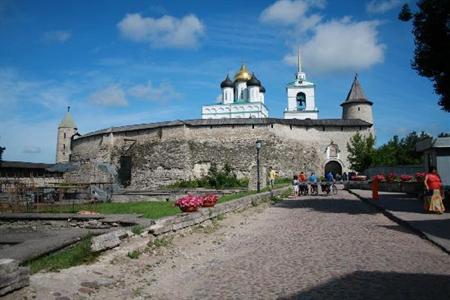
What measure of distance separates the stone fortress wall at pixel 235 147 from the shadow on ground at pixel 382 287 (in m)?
37.2

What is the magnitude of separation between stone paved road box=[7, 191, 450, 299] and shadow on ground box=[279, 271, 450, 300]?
11mm

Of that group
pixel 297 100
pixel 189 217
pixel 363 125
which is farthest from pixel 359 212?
pixel 297 100

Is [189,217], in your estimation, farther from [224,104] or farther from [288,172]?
[224,104]

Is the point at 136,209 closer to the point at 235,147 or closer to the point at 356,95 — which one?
the point at 235,147

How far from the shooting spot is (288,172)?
1698 inches

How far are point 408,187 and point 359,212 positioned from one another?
8.45m

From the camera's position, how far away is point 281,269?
5984 millimetres

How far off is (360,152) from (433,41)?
95.5 ft

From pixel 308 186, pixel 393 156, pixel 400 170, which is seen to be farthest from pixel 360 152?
pixel 308 186

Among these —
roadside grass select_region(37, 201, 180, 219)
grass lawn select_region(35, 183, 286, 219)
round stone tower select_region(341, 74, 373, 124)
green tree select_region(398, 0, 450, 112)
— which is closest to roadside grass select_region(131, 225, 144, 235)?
roadside grass select_region(37, 201, 180, 219)

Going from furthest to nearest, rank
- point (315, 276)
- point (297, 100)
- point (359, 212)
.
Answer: point (297, 100) < point (359, 212) < point (315, 276)

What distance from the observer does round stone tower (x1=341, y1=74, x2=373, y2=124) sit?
50688 mm

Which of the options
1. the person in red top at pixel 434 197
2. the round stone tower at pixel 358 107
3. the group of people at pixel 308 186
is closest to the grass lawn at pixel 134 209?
the group of people at pixel 308 186

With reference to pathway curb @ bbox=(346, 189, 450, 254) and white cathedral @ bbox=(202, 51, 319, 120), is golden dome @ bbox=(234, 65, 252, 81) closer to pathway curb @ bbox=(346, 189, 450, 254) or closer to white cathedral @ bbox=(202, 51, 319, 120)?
white cathedral @ bbox=(202, 51, 319, 120)
